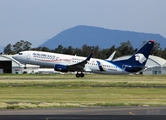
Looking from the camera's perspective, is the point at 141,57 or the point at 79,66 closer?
the point at 79,66

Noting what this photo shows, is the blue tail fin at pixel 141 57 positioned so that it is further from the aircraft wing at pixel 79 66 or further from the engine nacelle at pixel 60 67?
the engine nacelle at pixel 60 67

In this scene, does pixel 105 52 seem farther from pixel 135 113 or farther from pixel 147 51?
pixel 135 113

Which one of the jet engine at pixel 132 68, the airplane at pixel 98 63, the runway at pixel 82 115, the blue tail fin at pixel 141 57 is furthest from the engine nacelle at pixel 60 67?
the runway at pixel 82 115

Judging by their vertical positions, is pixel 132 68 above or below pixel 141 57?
below

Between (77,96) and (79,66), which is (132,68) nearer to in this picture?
(79,66)

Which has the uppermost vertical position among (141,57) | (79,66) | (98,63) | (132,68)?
(141,57)

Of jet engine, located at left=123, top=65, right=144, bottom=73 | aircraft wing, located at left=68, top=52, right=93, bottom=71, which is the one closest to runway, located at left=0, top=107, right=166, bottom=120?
aircraft wing, located at left=68, top=52, right=93, bottom=71

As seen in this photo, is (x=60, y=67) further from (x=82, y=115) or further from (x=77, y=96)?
(x=82, y=115)

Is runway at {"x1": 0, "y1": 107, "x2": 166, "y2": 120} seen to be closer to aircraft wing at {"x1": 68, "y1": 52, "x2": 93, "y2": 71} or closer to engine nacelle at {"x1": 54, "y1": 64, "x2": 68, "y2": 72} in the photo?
engine nacelle at {"x1": 54, "y1": 64, "x2": 68, "y2": 72}

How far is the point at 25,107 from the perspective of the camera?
26.2 meters

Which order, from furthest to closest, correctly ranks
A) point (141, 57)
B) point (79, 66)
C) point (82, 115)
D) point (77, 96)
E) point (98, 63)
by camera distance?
point (141, 57)
point (98, 63)
point (79, 66)
point (77, 96)
point (82, 115)

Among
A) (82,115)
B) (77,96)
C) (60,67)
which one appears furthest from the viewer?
(60,67)

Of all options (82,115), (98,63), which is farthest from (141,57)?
(82,115)

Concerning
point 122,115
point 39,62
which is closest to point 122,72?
point 39,62
